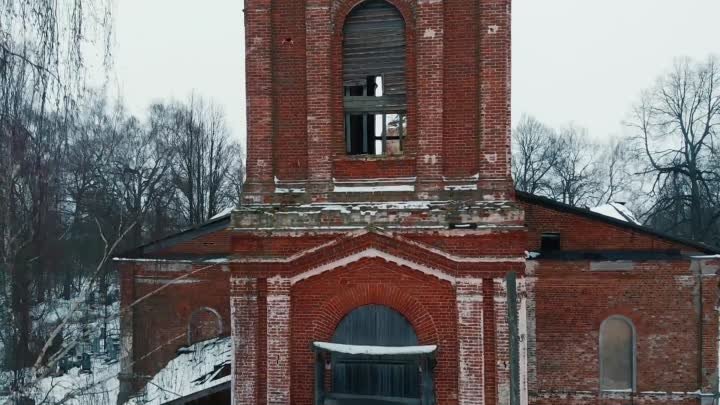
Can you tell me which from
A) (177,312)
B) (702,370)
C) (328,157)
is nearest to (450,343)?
(328,157)

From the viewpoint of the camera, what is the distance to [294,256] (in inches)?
310

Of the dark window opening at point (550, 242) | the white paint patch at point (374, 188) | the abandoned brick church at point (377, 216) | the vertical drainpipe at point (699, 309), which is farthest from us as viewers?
the dark window opening at point (550, 242)

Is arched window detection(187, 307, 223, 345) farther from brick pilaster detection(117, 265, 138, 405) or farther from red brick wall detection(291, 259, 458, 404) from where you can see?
red brick wall detection(291, 259, 458, 404)

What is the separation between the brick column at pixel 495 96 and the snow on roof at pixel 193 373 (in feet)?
19.6

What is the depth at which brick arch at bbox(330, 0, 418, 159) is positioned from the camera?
310 inches


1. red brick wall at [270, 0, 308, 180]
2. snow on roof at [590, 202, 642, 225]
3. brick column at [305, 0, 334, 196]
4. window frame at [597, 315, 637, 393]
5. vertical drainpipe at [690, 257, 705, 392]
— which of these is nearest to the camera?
brick column at [305, 0, 334, 196]

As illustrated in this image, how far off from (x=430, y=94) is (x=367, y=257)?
7.80 feet

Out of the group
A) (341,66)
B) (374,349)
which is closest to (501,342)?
(374,349)

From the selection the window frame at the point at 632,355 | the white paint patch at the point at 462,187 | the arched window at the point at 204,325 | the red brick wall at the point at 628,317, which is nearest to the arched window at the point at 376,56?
the white paint patch at the point at 462,187

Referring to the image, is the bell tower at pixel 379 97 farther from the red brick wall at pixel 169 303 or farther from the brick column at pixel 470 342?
the red brick wall at pixel 169 303

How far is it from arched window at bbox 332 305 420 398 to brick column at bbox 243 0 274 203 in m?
2.20

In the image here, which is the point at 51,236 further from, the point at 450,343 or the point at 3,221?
the point at 450,343

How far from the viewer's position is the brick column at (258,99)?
26.3ft

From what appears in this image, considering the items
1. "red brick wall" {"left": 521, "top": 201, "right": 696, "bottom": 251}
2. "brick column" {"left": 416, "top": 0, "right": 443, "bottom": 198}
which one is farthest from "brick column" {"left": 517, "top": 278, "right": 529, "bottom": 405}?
"red brick wall" {"left": 521, "top": 201, "right": 696, "bottom": 251}
